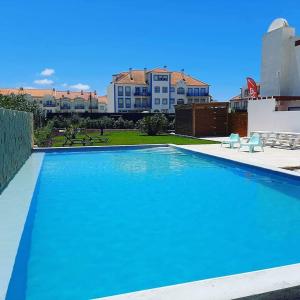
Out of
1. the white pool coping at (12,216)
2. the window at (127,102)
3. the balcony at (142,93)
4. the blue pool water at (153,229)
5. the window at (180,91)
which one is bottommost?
the blue pool water at (153,229)

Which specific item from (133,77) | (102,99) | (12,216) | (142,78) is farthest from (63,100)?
(12,216)

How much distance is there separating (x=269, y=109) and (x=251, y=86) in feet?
40.0

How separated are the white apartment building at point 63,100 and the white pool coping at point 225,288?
251 feet

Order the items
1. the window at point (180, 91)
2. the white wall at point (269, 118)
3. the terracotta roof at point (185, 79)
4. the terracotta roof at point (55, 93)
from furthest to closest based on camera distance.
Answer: the terracotta roof at point (55, 93), the terracotta roof at point (185, 79), the window at point (180, 91), the white wall at point (269, 118)

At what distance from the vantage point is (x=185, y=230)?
250 inches

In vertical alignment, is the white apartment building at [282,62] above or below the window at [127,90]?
below

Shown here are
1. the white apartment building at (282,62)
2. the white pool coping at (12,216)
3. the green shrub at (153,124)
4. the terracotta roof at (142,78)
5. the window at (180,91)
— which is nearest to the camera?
the white pool coping at (12,216)

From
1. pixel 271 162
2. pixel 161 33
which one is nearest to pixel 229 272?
pixel 271 162

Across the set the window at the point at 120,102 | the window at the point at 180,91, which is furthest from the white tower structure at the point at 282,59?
the window at the point at 180,91

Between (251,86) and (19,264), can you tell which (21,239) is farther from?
(251,86)

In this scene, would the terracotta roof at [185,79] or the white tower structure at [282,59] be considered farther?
the terracotta roof at [185,79]

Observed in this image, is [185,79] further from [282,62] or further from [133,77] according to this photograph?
[282,62]

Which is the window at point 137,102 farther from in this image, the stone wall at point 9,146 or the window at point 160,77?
the stone wall at point 9,146

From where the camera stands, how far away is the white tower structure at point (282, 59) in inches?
973
